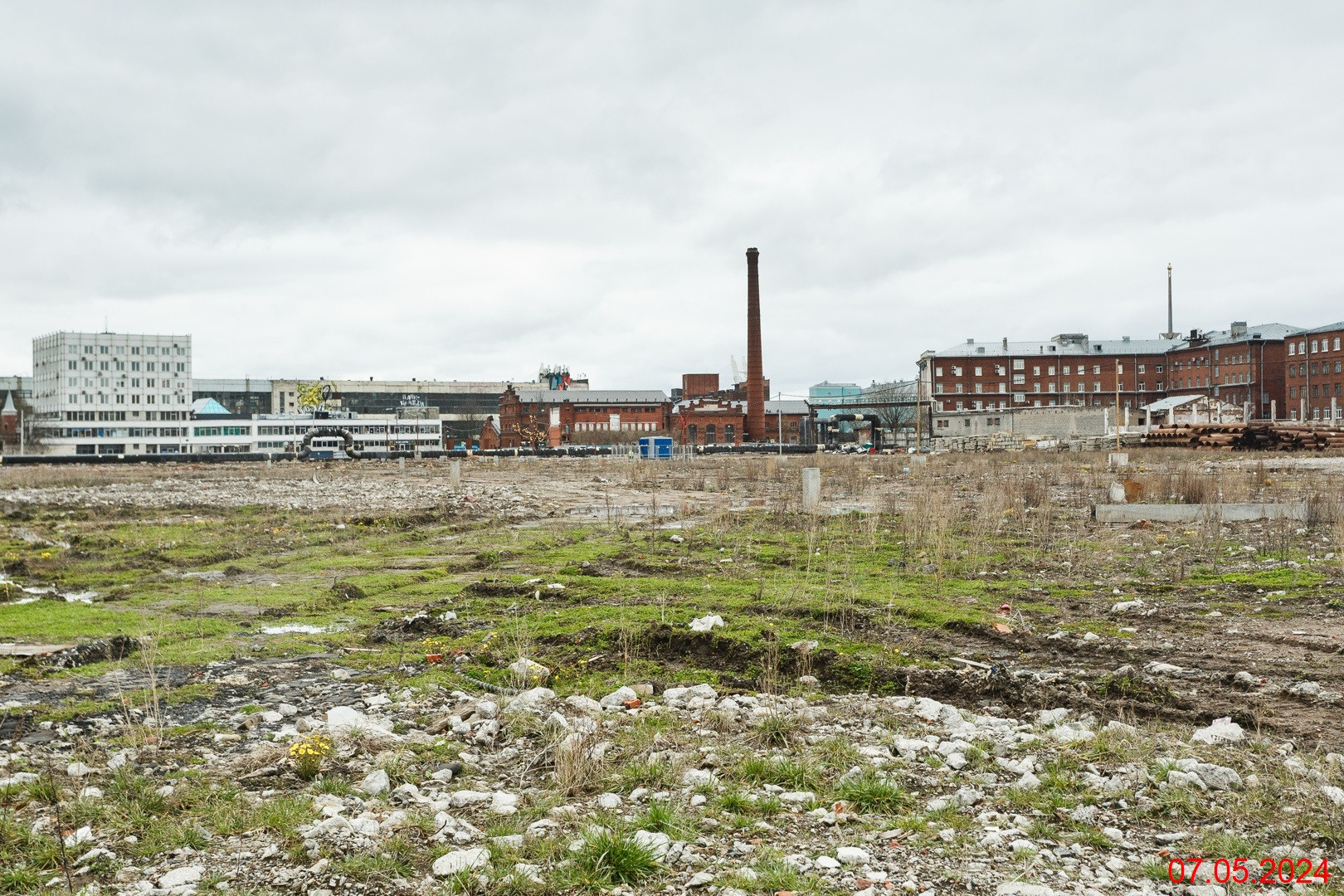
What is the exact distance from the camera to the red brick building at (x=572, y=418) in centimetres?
10088

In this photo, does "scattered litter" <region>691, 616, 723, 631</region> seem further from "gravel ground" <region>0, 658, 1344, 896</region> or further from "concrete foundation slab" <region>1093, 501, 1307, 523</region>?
"concrete foundation slab" <region>1093, 501, 1307, 523</region>

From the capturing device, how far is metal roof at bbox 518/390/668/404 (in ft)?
342

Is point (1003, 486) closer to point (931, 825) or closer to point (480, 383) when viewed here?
point (931, 825)

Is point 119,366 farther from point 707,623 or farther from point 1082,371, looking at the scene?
point 707,623

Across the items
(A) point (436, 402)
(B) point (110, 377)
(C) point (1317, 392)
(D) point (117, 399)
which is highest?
(B) point (110, 377)

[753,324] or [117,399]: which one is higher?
[753,324]

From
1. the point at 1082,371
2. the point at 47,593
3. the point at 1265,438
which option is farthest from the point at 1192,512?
the point at 1082,371

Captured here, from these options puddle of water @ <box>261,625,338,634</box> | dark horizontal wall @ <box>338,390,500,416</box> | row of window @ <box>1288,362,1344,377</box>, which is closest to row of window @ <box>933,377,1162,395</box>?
row of window @ <box>1288,362,1344,377</box>

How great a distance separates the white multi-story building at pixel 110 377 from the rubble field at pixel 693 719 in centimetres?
11655

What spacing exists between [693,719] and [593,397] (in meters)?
102

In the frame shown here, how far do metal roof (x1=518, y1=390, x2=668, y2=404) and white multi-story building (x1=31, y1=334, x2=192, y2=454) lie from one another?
45313 millimetres

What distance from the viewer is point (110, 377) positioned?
5007 inches

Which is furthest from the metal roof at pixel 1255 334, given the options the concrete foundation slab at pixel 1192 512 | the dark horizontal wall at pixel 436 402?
the dark horizontal wall at pixel 436 402

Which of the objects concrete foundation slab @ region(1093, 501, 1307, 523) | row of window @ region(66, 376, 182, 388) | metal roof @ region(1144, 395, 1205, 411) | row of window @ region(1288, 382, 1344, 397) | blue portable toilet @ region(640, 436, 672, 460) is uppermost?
row of window @ region(66, 376, 182, 388)
